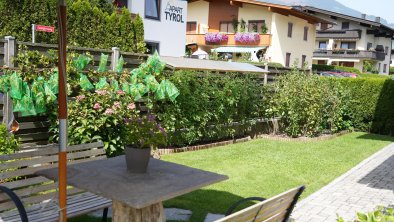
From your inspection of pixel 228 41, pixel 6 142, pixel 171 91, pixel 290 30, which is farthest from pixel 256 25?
pixel 6 142

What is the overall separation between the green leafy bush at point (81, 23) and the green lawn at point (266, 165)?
8.86m

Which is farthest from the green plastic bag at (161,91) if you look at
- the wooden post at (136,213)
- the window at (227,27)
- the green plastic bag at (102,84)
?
the window at (227,27)

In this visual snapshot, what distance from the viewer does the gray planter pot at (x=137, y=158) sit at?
3.77 metres

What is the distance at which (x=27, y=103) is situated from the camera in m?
6.84

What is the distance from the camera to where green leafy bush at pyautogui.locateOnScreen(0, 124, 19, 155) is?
6230 mm

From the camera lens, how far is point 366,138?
520 inches

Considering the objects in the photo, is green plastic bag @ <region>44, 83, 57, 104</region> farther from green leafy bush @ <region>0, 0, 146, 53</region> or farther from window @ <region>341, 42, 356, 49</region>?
window @ <region>341, 42, 356, 49</region>

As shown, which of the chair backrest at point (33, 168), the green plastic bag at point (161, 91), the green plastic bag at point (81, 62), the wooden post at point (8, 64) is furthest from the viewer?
the green plastic bag at point (161, 91)

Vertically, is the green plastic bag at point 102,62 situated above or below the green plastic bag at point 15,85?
above

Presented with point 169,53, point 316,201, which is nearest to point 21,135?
point 316,201

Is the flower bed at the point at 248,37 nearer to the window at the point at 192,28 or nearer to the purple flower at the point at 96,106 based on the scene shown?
the window at the point at 192,28

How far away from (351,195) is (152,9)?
18.6 meters

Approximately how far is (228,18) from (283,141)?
2574 cm

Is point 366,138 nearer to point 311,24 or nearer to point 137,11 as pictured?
point 137,11
